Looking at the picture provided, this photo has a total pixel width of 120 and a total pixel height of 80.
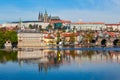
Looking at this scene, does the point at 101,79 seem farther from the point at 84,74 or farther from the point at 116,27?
the point at 116,27

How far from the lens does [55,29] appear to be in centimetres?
10669

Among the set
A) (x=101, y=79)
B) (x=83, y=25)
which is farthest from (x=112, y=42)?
(x=101, y=79)

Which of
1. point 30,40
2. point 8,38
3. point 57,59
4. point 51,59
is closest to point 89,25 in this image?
point 30,40

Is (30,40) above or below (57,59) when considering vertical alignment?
above

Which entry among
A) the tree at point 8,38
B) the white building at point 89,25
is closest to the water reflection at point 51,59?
the tree at point 8,38

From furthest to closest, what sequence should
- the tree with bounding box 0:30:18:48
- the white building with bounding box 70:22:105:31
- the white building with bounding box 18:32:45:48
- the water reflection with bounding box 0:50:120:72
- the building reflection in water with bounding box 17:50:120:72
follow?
Answer: the white building with bounding box 70:22:105:31 < the tree with bounding box 0:30:18:48 < the white building with bounding box 18:32:45:48 < the water reflection with bounding box 0:50:120:72 < the building reflection in water with bounding box 17:50:120:72

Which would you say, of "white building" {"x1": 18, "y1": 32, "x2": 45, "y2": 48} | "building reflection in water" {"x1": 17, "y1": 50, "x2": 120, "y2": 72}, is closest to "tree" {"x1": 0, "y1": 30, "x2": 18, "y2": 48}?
"white building" {"x1": 18, "y1": 32, "x2": 45, "y2": 48}

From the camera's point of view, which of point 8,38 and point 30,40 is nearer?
point 8,38

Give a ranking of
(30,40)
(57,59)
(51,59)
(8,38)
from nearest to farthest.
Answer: (51,59) → (57,59) → (8,38) → (30,40)

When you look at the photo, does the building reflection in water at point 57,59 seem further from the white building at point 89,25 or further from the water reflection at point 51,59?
the white building at point 89,25

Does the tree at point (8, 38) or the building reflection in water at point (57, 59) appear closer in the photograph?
the building reflection in water at point (57, 59)

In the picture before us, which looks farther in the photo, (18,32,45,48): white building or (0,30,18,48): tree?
(0,30,18,48): tree

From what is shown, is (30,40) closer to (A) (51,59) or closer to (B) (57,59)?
(B) (57,59)

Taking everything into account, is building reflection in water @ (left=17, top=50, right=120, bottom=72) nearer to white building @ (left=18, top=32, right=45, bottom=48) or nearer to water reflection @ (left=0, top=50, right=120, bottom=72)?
water reflection @ (left=0, top=50, right=120, bottom=72)
